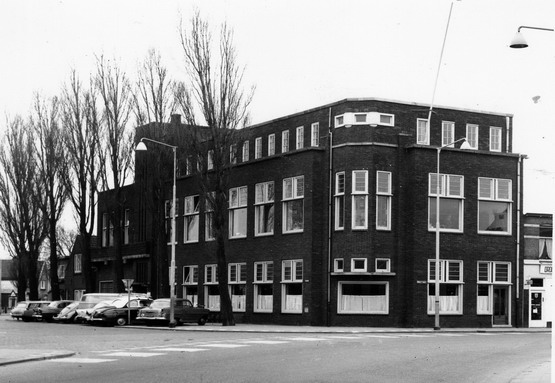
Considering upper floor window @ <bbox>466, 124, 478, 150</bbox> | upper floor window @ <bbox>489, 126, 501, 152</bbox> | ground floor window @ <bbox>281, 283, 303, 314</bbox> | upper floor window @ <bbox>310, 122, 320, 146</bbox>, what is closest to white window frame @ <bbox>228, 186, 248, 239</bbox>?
ground floor window @ <bbox>281, 283, 303, 314</bbox>

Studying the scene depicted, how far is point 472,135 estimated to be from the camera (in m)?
50.8

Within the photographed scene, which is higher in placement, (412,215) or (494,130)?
(494,130)

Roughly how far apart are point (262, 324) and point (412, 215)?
1061 centimetres

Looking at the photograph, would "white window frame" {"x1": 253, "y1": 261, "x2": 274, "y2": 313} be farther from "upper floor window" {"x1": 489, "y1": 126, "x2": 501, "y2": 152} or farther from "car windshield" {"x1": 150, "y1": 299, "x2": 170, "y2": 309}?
"upper floor window" {"x1": 489, "y1": 126, "x2": 501, "y2": 152}

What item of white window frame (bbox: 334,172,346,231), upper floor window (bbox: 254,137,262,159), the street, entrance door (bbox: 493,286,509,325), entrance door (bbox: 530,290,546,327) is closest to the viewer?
the street

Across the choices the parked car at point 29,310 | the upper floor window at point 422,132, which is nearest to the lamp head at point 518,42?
the upper floor window at point 422,132

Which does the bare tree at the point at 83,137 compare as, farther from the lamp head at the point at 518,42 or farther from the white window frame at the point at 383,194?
the lamp head at the point at 518,42

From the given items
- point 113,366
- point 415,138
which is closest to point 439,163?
point 415,138

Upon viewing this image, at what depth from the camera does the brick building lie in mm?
47312

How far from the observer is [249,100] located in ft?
159

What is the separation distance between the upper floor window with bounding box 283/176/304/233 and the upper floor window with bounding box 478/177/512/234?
30.3 feet

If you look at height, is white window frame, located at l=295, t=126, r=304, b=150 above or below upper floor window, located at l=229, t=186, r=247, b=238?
above

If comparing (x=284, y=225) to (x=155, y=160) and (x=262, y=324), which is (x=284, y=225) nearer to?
(x=262, y=324)

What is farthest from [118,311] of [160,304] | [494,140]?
[494,140]
